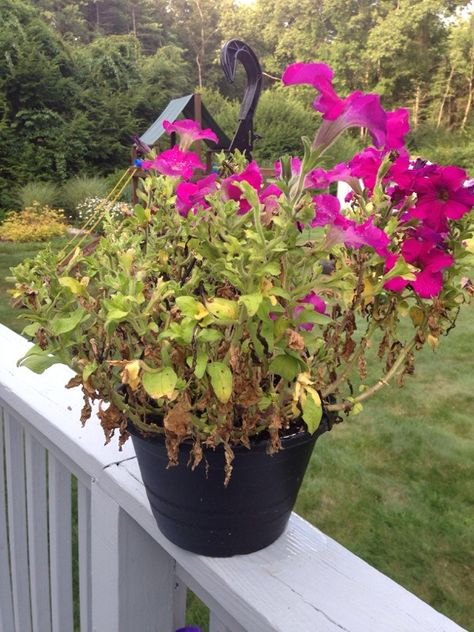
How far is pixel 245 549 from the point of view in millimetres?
613

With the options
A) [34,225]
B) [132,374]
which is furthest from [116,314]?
[34,225]

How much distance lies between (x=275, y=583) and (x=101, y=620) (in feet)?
1.23

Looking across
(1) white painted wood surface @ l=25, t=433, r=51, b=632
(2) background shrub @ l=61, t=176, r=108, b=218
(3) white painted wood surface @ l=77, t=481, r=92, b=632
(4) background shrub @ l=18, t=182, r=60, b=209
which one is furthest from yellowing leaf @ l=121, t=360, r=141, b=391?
(2) background shrub @ l=61, t=176, r=108, b=218

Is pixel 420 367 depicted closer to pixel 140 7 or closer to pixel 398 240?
pixel 398 240

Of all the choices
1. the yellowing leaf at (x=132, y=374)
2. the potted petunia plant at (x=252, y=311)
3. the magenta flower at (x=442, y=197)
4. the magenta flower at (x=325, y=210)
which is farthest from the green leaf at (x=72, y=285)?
the magenta flower at (x=442, y=197)

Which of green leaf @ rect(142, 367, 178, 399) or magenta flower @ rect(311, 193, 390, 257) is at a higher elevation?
magenta flower @ rect(311, 193, 390, 257)

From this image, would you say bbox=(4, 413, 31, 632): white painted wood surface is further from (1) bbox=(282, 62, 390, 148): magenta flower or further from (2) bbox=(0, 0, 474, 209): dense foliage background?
(2) bbox=(0, 0, 474, 209): dense foliage background

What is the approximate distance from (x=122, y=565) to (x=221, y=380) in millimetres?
409

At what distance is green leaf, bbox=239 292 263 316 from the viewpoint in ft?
1.46

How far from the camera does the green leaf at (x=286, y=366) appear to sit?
516 millimetres

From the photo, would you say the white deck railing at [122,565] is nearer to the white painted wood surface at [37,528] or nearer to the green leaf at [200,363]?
the white painted wood surface at [37,528]

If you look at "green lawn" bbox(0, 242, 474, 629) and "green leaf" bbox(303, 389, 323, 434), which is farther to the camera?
"green lawn" bbox(0, 242, 474, 629)

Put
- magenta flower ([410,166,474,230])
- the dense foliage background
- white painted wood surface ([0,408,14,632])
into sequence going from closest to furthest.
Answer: magenta flower ([410,166,474,230]) → white painted wood surface ([0,408,14,632]) → the dense foliage background

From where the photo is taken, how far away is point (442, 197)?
0.56 m
